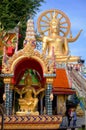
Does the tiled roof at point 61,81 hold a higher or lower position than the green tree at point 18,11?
lower

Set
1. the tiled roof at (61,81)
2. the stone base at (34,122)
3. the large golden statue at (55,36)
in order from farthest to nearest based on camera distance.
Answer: the large golden statue at (55,36)
the tiled roof at (61,81)
the stone base at (34,122)

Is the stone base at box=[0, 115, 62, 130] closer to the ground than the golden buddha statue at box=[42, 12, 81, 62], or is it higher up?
closer to the ground

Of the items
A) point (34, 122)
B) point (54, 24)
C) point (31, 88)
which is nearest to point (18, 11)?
point (31, 88)

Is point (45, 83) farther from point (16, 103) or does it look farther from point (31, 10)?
point (31, 10)

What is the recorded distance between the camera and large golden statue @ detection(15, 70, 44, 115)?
14.4 m

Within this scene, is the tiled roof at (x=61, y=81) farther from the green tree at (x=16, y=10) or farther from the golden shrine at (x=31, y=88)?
the green tree at (x=16, y=10)

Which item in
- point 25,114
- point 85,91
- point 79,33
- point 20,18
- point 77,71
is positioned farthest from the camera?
point 79,33

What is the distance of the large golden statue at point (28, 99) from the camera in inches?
567

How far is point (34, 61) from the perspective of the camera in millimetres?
14562

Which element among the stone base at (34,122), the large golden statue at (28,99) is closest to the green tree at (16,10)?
the large golden statue at (28,99)

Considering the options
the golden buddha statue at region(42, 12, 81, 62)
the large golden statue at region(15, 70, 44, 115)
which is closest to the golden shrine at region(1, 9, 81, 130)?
the large golden statue at region(15, 70, 44, 115)

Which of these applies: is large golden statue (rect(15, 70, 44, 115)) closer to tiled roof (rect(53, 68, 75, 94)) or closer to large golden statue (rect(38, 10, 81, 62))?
tiled roof (rect(53, 68, 75, 94))

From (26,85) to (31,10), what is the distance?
7105mm

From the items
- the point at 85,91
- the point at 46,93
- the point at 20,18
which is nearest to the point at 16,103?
the point at 46,93
